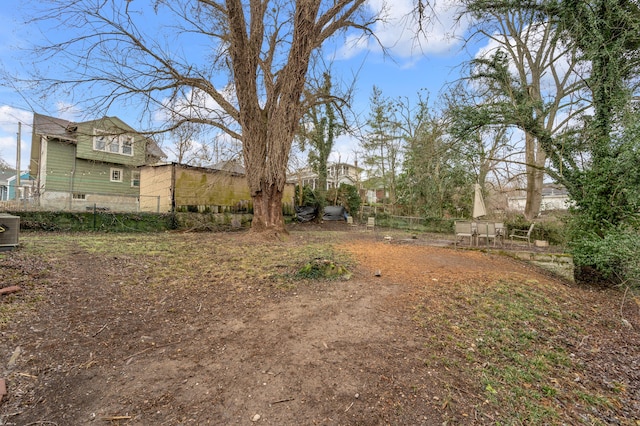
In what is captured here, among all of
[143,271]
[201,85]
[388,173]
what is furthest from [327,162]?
[143,271]

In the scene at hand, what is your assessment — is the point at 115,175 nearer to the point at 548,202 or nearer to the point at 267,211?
the point at 267,211

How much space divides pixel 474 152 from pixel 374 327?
7317mm

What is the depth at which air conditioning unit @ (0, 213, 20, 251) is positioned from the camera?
18.0 ft

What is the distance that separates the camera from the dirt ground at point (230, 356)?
6.23 feet

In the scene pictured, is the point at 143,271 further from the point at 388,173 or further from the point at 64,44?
the point at 388,173

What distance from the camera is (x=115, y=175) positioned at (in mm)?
19438

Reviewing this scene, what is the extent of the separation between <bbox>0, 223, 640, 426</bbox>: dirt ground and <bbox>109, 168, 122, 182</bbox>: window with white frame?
17.8 metres

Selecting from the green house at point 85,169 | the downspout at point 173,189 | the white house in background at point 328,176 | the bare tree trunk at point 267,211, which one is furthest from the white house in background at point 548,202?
the green house at point 85,169

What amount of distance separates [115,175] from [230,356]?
71.5 feet

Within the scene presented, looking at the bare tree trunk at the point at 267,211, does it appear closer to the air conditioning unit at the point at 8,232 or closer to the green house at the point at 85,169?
the air conditioning unit at the point at 8,232

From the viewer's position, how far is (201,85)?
31.0 feet

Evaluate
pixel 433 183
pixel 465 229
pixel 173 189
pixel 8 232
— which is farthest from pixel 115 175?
pixel 465 229

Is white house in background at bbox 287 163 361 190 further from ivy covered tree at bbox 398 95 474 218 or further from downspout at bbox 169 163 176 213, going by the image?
downspout at bbox 169 163 176 213

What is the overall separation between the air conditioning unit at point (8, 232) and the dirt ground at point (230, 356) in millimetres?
1842
